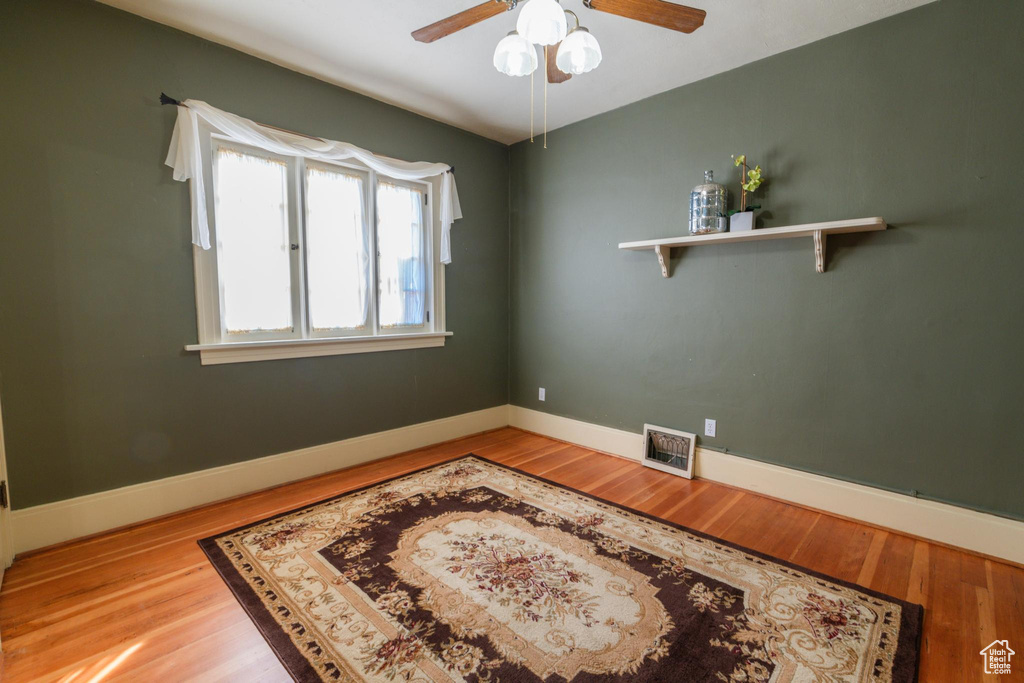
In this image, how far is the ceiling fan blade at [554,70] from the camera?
193 cm

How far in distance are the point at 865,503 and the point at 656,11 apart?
2704 millimetres

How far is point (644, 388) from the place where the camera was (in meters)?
3.38

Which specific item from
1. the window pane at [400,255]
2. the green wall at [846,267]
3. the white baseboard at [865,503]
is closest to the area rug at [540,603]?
the white baseboard at [865,503]

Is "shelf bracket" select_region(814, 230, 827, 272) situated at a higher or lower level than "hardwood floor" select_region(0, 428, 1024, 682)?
higher

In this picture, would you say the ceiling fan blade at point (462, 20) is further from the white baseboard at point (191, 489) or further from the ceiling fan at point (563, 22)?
the white baseboard at point (191, 489)

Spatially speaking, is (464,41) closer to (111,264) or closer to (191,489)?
(111,264)

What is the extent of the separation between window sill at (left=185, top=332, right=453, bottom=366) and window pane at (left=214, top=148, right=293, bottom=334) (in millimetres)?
111

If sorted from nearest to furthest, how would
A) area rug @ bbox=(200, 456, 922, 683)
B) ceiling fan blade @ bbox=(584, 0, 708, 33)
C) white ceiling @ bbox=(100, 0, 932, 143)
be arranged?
area rug @ bbox=(200, 456, 922, 683) → ceiling fan blade @ bbox=(584, 0, 708, 33) → white ceiling @ bbox=(100, 0, 932, 143)

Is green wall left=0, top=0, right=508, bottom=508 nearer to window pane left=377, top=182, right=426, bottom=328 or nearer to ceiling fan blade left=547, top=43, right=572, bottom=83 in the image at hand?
window pane left=377, top=182, right=426, bottom=328

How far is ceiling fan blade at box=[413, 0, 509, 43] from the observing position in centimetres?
159

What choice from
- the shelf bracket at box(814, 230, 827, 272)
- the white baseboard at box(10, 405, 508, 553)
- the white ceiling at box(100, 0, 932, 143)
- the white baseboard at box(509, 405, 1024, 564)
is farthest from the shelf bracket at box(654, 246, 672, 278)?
the white baseboard at box(10, 405, 508, 553)

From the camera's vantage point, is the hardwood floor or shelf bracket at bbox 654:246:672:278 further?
shelf bracket at bbox 654:246:672:278

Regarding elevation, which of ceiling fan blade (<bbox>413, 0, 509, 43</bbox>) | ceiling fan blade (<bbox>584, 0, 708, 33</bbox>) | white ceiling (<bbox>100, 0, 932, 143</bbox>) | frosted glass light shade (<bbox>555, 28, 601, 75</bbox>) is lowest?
frosted glass light shade (<bbox>555, 28, 601, 75</bbox>)

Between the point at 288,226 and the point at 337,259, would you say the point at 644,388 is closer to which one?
the point at 337,259
